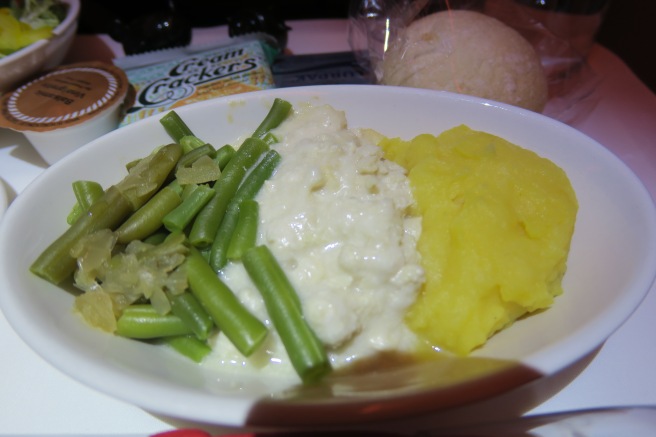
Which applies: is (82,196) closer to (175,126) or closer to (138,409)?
(175,126)

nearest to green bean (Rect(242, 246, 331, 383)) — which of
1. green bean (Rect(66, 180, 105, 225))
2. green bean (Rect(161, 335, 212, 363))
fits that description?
green bean (Rect(161, 335, 212, 363))

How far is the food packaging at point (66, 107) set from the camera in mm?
2387

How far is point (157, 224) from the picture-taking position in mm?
1622

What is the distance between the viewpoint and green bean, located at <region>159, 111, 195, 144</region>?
2033 millimetres

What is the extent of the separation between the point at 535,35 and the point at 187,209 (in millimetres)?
2630

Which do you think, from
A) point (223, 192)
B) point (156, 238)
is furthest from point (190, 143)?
point (156, 238)

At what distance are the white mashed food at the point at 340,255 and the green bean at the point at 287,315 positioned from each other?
44mm

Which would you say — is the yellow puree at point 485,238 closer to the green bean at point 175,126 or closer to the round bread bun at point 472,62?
the round bread bun at point 472,62

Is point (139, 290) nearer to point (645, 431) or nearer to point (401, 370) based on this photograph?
point (401, 370)

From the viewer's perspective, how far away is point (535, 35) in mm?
3148

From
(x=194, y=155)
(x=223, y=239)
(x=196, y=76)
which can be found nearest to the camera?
(x=223, y=239)

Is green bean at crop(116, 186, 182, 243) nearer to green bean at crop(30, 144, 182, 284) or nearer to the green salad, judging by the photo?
green bean at crop(30, 144, 182, 284)

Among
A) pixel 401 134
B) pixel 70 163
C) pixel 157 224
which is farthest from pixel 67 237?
pixel 401 134

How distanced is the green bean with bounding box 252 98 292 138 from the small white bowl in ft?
5.01
